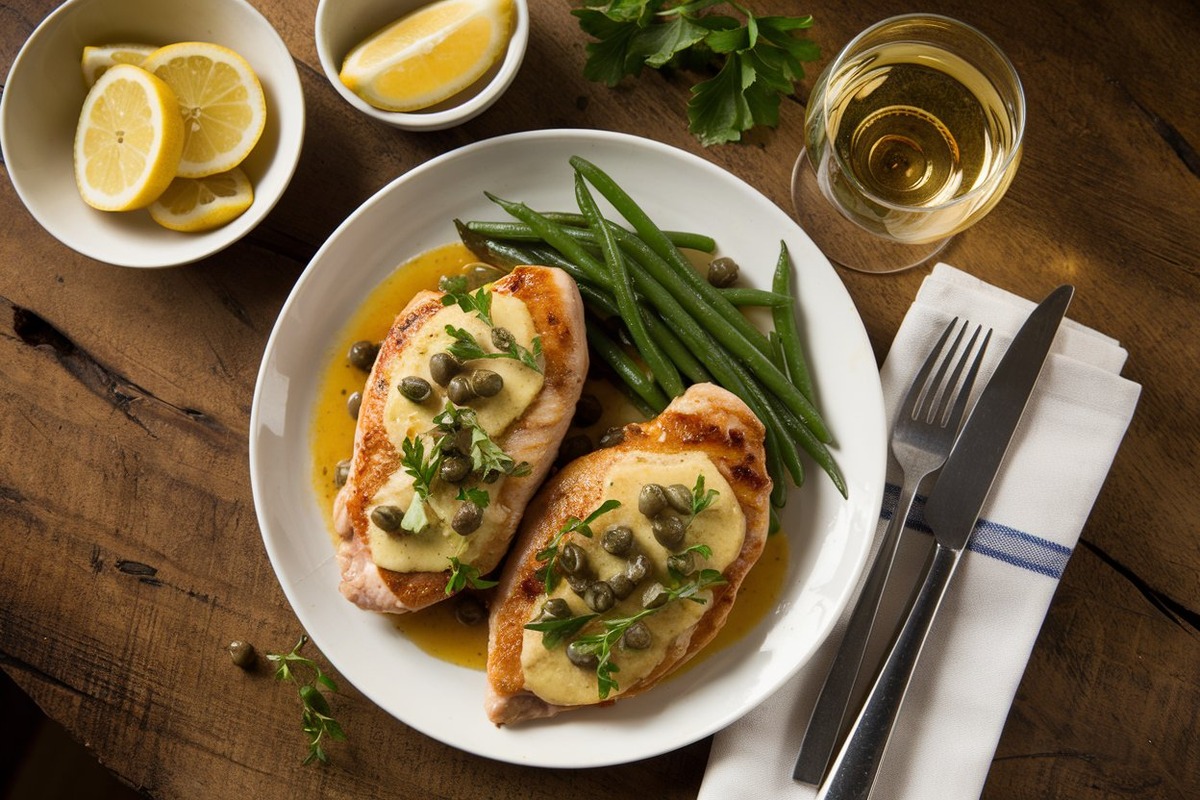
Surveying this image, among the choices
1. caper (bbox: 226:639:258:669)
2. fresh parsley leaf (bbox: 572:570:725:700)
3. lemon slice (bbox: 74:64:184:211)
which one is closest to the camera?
fresh parsley leaf (bbox: 572:570:725:700)

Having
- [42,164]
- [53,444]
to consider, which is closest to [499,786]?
[53,444]

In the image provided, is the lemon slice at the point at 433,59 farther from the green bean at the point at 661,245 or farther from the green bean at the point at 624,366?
the green bean at the point at 624,366

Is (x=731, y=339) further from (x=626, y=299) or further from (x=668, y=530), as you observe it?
(x=668, y=530)

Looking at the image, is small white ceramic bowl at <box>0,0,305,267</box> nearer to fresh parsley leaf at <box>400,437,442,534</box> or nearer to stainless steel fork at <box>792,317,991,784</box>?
fresh parsley leaf at <box>400,437,442,534</box>

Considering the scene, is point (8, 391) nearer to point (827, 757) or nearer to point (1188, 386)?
point (827, 757)

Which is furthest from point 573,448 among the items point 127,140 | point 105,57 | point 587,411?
point 105,57

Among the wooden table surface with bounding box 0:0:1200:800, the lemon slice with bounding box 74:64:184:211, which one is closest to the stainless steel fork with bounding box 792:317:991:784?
the wooden table surface with bounding box 0:0:1200:800
